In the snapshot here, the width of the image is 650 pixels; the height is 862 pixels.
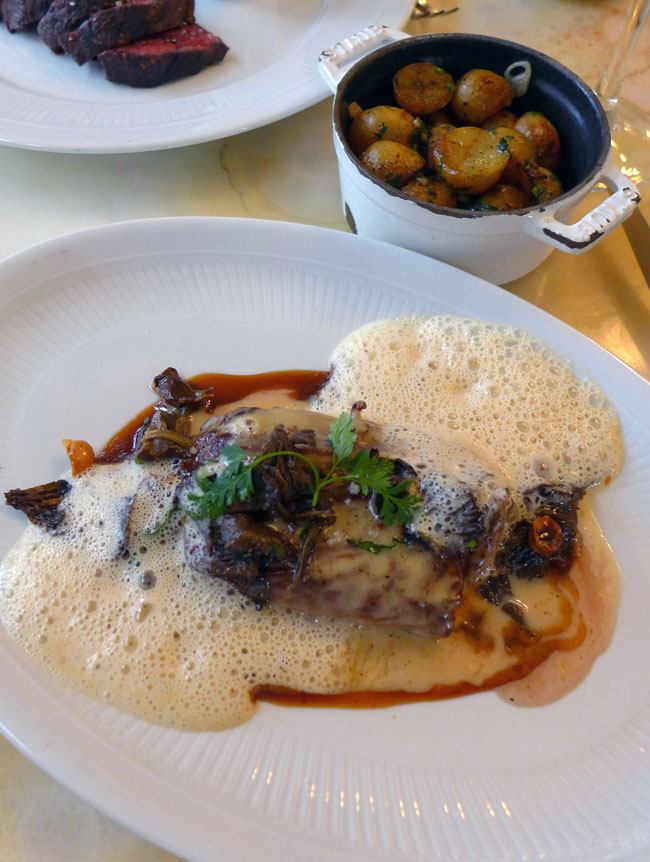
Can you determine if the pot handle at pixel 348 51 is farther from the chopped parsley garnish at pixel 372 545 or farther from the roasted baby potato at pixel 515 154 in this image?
the chopped parsley garnish at pixel 372 545

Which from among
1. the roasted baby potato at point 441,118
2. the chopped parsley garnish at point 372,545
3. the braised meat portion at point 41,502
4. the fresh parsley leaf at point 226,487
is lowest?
the chopped parsley garnish at point 372,545

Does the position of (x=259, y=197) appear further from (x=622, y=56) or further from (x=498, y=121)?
(x=622, y=56)

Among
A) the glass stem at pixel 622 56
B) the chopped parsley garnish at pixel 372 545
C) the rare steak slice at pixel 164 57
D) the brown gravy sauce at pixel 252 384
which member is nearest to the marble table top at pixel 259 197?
the glass stem at pixel 622 56

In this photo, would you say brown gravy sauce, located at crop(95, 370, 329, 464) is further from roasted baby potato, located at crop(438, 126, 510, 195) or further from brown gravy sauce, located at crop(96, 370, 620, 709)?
roasted baby potato, located at crop(438, 126, 510, 195)

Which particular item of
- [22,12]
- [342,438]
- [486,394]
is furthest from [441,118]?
[22,12]

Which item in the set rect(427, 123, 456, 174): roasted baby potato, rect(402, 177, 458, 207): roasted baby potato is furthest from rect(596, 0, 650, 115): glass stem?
rect(402, 177, 458, 207): roasted baby potato
